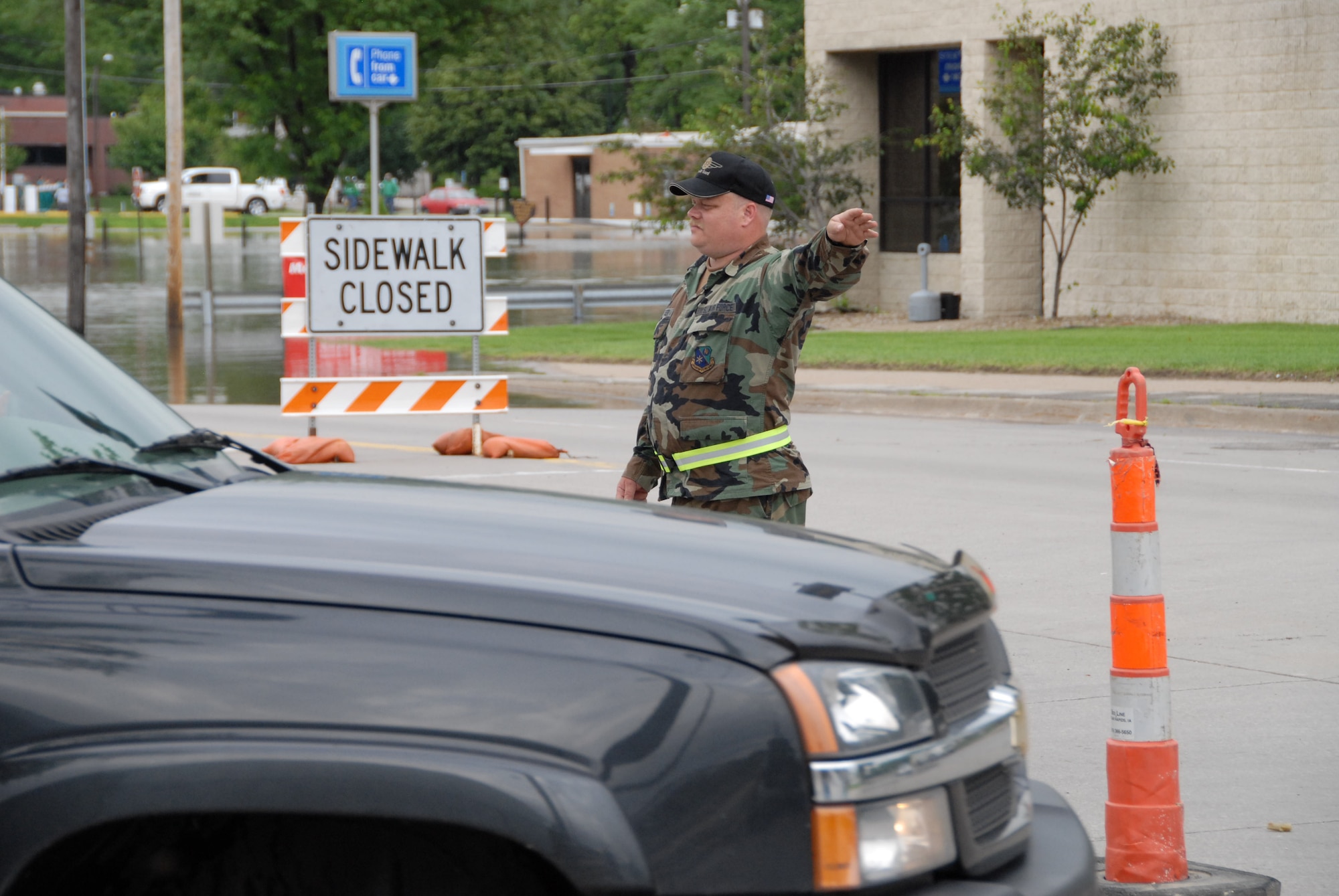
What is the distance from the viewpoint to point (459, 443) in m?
14.2

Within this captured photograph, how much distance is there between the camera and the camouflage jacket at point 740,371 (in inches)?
201

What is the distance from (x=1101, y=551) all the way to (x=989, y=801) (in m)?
6.86

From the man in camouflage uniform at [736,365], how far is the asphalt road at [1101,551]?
139cm

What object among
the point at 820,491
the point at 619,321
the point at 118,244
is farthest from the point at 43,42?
the point at 820,491

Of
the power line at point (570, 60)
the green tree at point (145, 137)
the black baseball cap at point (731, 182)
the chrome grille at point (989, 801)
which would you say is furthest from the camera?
the green tree at point (145, 137)

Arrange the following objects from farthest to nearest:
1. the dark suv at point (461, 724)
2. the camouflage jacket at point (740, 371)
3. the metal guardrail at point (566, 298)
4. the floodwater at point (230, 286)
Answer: the metal guardrail at point (566, 298)
the floodwater at point (230, 286)
the camouflage jacket at point (740, 371)
the dark suv at point (461, 724)

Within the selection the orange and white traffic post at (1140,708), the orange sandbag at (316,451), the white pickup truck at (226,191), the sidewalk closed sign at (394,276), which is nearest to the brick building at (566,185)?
the white pickup truck at (226,191)

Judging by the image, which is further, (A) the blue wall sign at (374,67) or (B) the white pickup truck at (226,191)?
(B) the white pickup truck at (226,191)

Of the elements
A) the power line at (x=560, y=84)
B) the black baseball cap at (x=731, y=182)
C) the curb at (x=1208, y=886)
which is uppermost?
the power line at (x=560, y=84)

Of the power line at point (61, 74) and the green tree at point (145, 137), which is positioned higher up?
the power line at point (61, 74)

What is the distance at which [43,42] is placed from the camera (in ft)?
378

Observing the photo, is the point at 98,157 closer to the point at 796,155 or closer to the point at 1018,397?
the point at 796,155

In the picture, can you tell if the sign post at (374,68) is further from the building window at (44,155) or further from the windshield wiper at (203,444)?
the building window at (44,155)

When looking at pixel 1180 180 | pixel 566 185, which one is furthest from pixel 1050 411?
pixel 566 185
